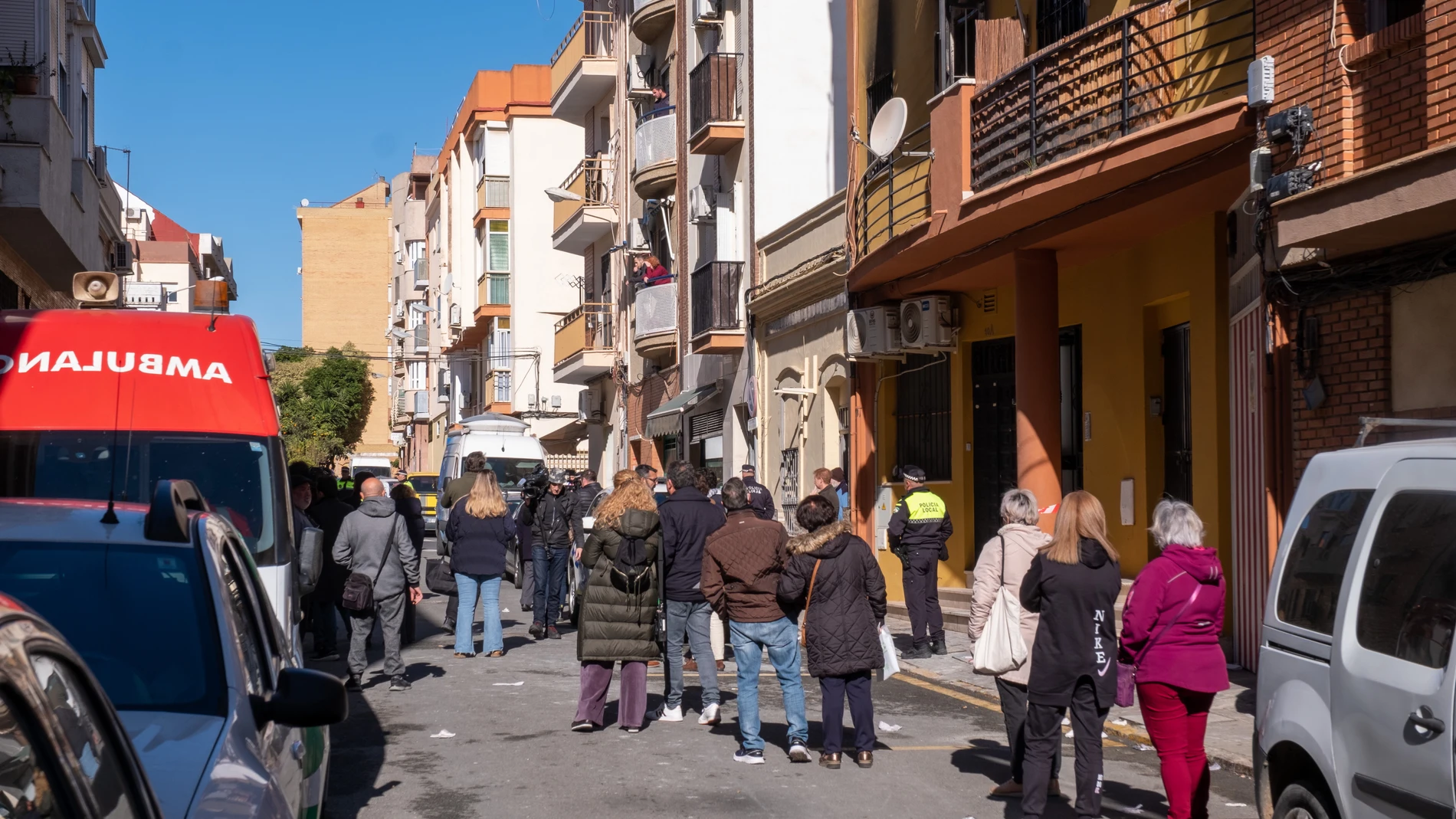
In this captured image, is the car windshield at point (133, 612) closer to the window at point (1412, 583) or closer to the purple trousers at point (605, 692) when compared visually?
the window at point (1412, 583)

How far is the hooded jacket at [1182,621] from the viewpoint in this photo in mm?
6930

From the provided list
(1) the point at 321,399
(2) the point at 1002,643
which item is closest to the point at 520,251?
(1) the point at 321,399

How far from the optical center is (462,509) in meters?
14.3

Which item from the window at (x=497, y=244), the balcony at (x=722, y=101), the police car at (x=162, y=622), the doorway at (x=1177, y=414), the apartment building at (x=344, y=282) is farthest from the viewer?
the apartment building at (x=344, y=282)

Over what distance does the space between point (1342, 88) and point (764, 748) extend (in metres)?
6.23

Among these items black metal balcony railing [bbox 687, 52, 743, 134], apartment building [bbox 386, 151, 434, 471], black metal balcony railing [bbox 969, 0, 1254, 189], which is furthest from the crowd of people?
apartment building [bbox 386, 151, 434, 471]

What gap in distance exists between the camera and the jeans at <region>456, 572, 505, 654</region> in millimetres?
14328

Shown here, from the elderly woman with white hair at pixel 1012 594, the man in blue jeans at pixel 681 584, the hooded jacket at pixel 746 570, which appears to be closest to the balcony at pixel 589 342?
the man in blue jeans at pixel 681 584

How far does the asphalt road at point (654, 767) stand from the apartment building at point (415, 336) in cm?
5586

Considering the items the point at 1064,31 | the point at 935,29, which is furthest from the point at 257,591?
the point at 935,29

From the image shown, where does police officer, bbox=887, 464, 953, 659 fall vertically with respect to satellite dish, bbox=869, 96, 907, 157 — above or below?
below

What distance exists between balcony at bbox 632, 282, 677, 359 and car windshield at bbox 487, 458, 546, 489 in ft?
11.0

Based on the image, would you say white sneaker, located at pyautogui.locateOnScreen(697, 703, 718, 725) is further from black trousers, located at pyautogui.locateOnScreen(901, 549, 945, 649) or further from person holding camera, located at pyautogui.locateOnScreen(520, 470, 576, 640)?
person holding camera, located at pyautogui.locateOnScreen(520, 470, 576, 640)

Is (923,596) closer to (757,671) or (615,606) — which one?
(615,606)
